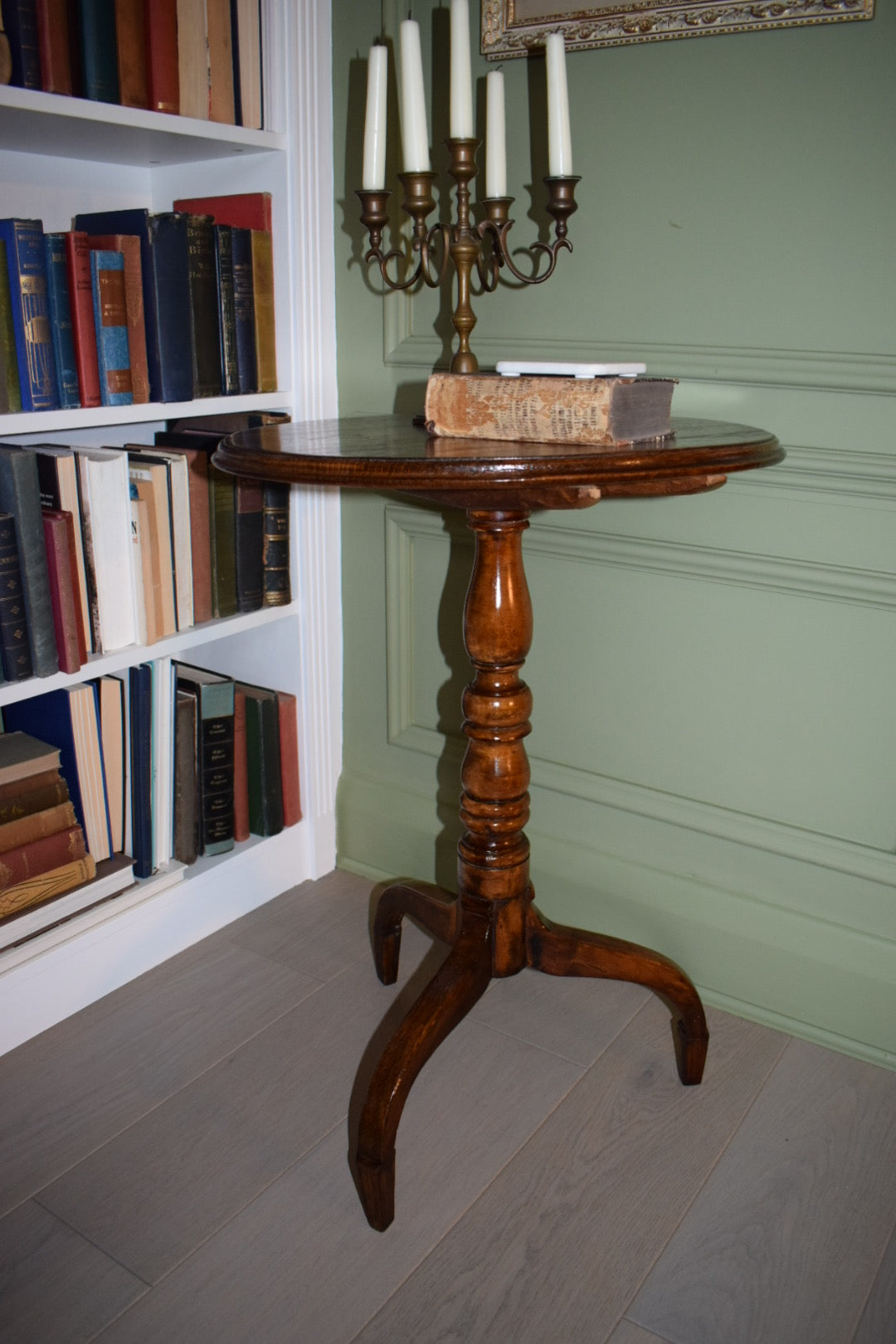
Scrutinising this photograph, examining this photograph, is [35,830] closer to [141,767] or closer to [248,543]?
[141,767]

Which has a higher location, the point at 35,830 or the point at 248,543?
the point at 248,543

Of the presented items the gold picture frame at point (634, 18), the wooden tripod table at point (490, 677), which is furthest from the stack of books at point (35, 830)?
the gold picture frame at point (634, 18)

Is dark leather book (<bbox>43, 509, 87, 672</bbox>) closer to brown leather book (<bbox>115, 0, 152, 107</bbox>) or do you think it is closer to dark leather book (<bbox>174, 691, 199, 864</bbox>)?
dark leather book (<bbox>174, 691, 199, 864</bbox>)

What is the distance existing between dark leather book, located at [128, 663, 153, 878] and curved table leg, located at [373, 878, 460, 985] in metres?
0.38

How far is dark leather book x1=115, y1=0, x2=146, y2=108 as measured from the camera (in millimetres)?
1376

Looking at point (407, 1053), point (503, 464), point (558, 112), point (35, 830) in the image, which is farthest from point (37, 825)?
point (558, 112)

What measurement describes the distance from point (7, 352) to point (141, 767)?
620mm

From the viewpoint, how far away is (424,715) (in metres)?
1.83

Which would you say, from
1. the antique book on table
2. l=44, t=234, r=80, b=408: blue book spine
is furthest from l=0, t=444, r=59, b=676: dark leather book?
the antique book on table

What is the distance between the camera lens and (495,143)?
4.23 feet

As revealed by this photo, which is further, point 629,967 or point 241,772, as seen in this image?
point 241,772

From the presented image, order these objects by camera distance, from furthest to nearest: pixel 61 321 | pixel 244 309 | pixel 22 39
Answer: pixel 244 309 → pixel 61 321 → pixel 22 39

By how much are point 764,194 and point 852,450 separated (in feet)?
1.08

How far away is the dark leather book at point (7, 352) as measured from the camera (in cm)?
132
